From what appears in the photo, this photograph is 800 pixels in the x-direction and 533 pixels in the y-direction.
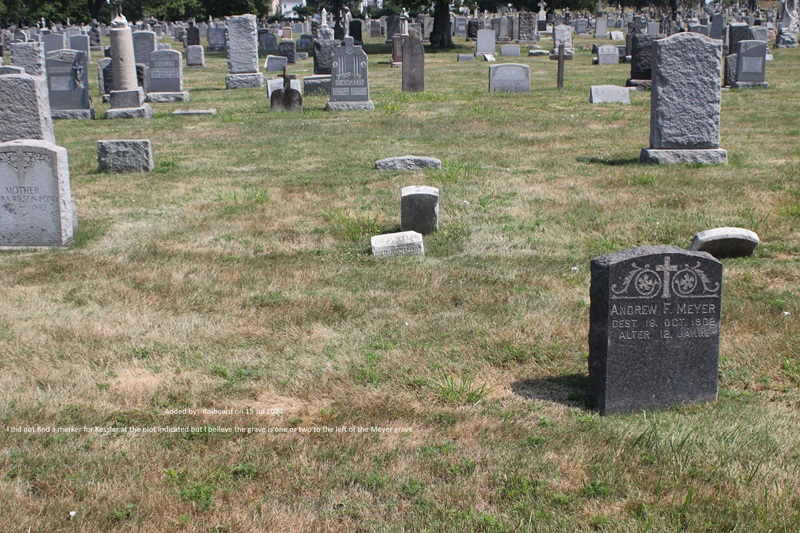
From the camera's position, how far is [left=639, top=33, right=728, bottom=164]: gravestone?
11328 mm

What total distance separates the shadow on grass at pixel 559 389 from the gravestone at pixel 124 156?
852 cm

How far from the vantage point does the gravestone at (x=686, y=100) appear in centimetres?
1133

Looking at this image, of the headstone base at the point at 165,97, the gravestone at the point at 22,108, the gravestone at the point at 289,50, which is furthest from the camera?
the gravestone at the point at 289,50

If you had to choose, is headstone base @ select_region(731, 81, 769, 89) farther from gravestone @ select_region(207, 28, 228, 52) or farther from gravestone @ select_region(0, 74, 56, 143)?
gravestone @ select_region(207, 28, 228, 52)

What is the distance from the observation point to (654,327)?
4711 millimetres

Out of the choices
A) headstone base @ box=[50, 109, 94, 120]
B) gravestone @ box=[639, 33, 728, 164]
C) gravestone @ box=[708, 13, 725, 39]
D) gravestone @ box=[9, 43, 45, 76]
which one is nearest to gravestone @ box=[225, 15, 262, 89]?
gravestone @ box=[9, 43, 45, 76]

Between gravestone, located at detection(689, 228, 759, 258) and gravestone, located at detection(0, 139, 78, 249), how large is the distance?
19.2ft

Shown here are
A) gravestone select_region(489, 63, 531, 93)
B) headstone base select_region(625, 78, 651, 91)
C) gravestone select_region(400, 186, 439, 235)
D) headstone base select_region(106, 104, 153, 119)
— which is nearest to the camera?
gravestone select_region(400, 186, 439, 235)

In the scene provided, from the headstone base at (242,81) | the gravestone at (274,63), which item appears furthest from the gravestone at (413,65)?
the gravestone at (274,63)

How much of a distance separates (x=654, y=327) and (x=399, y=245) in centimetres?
365

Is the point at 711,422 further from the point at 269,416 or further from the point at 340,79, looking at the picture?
the point at 340,79

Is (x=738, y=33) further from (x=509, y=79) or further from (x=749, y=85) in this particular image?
(x=509, y=79)

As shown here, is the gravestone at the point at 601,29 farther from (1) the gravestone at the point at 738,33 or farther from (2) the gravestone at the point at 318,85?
(2) the gravestone at the point at 318,85

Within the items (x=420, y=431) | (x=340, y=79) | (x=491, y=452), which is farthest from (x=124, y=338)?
(x=340, y=79)
